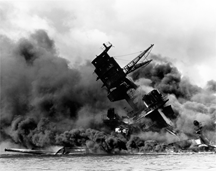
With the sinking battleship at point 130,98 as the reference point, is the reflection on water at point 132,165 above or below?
below

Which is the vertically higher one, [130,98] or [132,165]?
[130,98]

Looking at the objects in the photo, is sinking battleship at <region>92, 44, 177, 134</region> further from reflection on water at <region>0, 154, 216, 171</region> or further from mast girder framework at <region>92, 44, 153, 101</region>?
reflection on water at <region>0, 154, 216, 171</region>

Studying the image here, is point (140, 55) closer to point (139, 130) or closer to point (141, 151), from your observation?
point (139, 130)

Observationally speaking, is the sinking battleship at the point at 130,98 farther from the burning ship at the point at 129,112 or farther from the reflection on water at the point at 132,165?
the reflection on water at the point at 132,165

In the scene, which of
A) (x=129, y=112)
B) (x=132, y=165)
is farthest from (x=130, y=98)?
(x=132, y=165)

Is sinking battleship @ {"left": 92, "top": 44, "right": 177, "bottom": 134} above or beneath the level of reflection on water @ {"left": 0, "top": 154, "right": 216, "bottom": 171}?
above

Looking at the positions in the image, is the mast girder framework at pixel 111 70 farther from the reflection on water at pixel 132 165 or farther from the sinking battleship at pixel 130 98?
the reflection on water at pixel 132 165

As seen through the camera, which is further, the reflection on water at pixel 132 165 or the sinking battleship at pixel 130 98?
the sinking battleship at pixel 130 98

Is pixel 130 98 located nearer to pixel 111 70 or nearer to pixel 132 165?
pixel 111 70

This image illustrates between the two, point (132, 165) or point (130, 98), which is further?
point (130, 98)

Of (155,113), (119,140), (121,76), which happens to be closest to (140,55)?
(121,76)

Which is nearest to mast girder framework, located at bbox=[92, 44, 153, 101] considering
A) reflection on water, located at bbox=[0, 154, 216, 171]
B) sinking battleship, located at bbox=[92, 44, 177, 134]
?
sinking battleship, located at bbox=[92, 44, 177, 134]

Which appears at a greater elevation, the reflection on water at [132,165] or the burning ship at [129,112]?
the burning ship at [129,112]

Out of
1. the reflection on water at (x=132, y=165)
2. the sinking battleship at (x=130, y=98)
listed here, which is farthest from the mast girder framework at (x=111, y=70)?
the reflection on water at (x=132, y=165)
